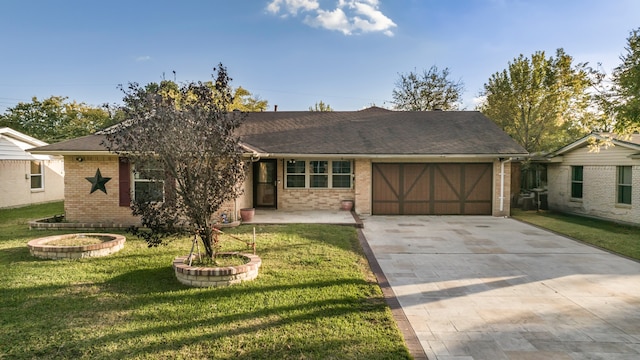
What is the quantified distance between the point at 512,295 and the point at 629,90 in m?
7.77

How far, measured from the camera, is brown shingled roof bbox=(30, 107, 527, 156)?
13.4 m

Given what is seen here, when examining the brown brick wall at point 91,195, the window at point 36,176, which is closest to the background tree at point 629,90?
the brown brick wall at point 91,195

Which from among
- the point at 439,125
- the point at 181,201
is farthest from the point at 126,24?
the point at 439,125

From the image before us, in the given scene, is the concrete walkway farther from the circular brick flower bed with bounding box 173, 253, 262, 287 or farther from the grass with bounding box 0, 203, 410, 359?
the circular brick flower bed with bounding box 173, 253, 262, 287

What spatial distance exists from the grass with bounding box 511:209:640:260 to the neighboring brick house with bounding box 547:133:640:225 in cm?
60

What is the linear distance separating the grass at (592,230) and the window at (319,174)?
6819mm

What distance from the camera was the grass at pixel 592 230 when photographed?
891 cm

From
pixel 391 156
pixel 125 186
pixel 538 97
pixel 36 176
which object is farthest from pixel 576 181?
pixel 36 176

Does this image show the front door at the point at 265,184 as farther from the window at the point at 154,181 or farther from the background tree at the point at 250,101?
the background tree at the point at 250,101

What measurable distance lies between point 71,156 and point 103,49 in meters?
9.81

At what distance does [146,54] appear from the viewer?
1725cm

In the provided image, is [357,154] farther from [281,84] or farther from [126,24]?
[281,84]

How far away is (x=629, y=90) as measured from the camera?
9.39m

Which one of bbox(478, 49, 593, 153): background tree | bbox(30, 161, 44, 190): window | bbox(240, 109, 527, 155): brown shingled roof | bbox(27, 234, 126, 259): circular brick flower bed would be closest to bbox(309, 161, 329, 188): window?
bbox(240, 109, 527, 155): brown shingled roof
